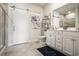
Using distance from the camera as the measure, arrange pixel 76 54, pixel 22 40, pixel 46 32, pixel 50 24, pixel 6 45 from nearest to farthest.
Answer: pixel 76 54, pixel 22 40, pixel 6 45, pixel 46 32, pixel 50 24

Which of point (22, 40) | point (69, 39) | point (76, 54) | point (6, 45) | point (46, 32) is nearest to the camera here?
point (76, 54)

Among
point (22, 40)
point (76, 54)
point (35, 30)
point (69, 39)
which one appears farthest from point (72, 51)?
point (22, 40)

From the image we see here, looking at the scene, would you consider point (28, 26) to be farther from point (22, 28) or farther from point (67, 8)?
point (67, 8)

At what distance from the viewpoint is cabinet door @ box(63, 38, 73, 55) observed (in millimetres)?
2074

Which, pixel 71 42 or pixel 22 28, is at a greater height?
pixel 22 28

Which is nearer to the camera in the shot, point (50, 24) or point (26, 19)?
point (26, 19)

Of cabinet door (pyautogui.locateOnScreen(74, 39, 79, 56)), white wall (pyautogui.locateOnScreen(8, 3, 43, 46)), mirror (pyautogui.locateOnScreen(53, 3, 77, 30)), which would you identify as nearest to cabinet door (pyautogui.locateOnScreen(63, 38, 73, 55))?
cabinet door (pyautogui.locateOnScreen(74, 39, 79, 56))

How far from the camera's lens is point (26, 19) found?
2.78 metres

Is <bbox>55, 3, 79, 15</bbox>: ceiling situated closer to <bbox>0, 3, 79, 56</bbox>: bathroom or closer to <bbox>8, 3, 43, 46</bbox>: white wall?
<bbox>0, 3, 79, 56</bbox>: bathroom

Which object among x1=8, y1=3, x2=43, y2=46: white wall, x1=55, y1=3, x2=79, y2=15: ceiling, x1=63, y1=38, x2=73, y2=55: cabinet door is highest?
x1=55, y1=3, x2=79, y2=15: ceiling

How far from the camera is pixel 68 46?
2174mm

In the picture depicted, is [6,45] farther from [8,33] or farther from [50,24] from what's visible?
[50,24]

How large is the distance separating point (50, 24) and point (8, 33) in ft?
5.92

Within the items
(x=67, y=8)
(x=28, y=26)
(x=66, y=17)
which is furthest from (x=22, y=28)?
(x=67, y=8)
